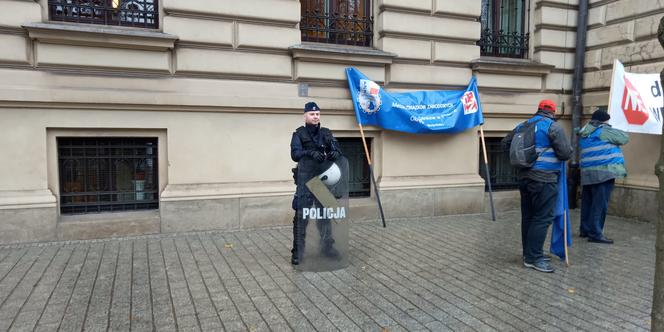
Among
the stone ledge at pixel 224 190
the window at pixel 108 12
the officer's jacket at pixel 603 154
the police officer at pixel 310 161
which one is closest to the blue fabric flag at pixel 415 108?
the stone ledge at pixel 224 190

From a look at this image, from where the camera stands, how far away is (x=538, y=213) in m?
5.20

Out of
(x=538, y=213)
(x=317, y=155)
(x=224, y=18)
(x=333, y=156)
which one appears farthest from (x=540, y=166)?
(x=224, y=18)

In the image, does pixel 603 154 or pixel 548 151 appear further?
pixel 603 154

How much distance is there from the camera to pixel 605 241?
6.42 meters

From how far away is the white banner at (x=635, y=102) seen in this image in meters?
7.09

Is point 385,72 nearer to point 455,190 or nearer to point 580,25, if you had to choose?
point 455,190

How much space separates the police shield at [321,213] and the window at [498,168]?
4.63 m

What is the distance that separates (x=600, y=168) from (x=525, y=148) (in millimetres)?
2122

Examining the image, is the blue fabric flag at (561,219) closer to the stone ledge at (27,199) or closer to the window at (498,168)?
the window at (498,168)

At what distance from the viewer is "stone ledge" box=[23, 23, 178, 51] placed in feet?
19.1

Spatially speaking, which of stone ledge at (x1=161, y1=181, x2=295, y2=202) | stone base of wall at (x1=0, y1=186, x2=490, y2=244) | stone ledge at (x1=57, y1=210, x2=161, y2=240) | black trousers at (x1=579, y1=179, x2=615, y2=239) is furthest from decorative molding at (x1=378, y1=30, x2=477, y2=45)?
stone ledge at (x1=57, y1=210, x2=161, y2=240)

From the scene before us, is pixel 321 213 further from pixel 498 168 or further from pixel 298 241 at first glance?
pixel 498 168

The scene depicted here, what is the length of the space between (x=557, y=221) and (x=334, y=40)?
14.5 ft

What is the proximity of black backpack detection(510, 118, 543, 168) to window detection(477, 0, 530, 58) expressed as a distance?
4015 mm
